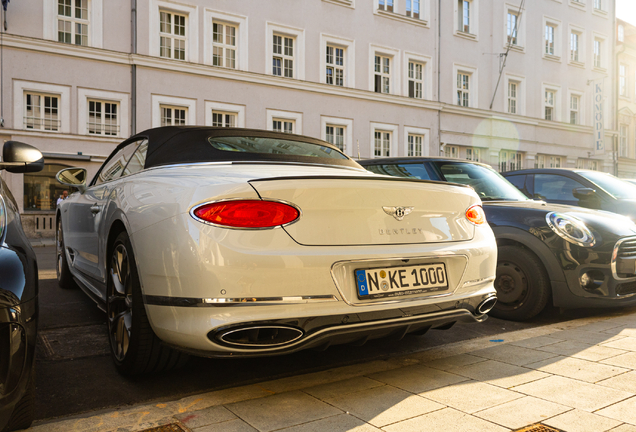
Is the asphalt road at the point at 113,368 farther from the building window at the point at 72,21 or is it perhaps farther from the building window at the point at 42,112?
the building window at the point at 72,21

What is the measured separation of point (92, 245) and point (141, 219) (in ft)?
4.31

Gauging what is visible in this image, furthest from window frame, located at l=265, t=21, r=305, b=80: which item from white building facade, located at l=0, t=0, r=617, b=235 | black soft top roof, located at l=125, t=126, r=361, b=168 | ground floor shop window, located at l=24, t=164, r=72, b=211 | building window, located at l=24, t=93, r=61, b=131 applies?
black soft top roof, located at l=125, t=126, r=361, b=168

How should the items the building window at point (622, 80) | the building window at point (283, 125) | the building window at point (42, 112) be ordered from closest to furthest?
the building window at point (42, 112) < the building window at point (283, 125) < the building window at point (622, 80)

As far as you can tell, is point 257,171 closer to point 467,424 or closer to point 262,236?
point 262,236

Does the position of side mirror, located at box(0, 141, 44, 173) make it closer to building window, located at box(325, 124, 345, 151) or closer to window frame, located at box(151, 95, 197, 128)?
window frame, located at box(151, 95, 197, 128)

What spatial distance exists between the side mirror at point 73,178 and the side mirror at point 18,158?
5.61 ft

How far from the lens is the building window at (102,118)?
56.1ft

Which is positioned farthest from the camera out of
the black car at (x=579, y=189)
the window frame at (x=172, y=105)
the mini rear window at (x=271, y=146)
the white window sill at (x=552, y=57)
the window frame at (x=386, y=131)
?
the white window sill at (x=552, y=57)

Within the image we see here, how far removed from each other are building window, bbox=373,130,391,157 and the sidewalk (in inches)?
779

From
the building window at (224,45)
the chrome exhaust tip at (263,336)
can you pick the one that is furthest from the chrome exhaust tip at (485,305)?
the building window at (224,45)

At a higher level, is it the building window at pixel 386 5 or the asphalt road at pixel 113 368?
the building window at pixel 386 5

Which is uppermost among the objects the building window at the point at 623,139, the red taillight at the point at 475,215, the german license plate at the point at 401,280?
the building window at the point at 623,139

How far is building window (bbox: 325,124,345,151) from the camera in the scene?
71.4 feet

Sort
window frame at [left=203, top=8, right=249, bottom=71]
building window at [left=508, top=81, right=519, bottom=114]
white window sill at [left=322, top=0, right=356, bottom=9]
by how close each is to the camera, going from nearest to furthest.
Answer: window frame at [left=203, top=8, right=249, bottom=71]
white window sill at [left=322, top=0, right=356, bottom=9]
building window at [left=508, top=81, right=519, bottom=114]
